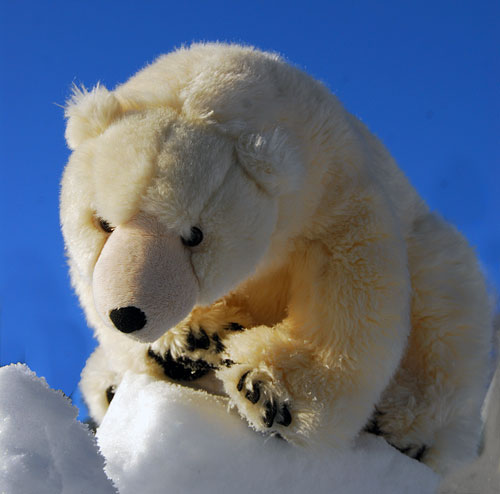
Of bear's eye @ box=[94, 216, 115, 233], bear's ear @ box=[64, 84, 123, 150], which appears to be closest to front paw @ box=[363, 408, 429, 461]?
bear's eye @ box=[94, 216, 115, 233]

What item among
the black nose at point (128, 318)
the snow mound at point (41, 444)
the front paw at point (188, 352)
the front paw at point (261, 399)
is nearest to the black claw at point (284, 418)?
the front paw at point (261, 399)

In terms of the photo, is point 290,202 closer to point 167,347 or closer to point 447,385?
point 167,347

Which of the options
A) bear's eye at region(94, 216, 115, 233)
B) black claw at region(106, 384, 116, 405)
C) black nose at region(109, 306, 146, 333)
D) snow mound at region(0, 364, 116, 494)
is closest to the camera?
snow mound at region(0, 364, 116, 494)

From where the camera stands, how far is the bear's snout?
30.2 inches

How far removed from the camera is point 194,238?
2.74ft

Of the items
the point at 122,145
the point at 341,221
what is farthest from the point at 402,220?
the point at 122,145

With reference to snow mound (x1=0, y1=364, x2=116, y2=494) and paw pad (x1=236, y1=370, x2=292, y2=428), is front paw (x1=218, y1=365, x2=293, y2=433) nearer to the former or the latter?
paw pad (x1=236, y1=370, x2=292, y2=428)

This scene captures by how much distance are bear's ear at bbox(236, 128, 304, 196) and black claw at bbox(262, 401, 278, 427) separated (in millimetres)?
359

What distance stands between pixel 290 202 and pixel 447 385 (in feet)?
1.73

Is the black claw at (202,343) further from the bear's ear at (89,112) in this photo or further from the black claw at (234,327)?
the bear's ear at (89,112)

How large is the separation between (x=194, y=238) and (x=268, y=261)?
0.95 ft

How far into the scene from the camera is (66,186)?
94cm

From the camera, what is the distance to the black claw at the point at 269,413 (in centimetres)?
93

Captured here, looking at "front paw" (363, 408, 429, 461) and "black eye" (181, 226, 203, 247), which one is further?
"front paw" (363, 408, 429, 461)
